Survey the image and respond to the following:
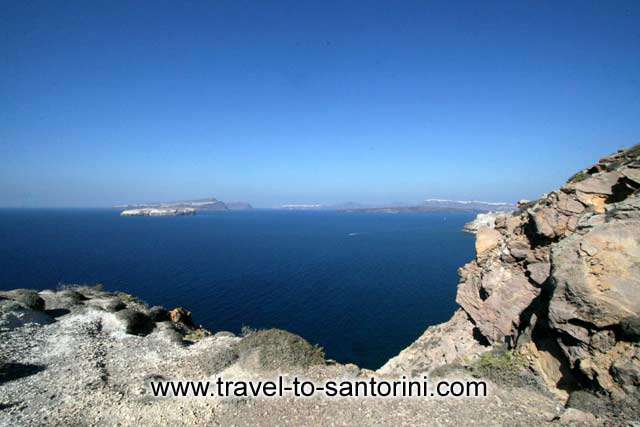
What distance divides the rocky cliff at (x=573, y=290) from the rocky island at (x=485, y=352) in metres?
0.05

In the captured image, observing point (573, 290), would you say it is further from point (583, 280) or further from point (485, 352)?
point (485, 352)

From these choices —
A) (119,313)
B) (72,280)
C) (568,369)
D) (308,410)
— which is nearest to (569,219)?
(568,369)

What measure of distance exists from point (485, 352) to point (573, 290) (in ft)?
24.0

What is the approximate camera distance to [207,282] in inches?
2484

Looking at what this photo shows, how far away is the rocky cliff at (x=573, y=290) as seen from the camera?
11227 mm

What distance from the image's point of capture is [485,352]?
1794 cm

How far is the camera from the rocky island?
11508mm

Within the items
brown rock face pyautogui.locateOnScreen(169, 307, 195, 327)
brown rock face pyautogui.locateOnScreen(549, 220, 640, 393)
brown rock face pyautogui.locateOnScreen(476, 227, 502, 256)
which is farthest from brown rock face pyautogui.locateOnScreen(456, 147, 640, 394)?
brown rock face pyautogui.locateOnScreen(169, 307, 195, 327)

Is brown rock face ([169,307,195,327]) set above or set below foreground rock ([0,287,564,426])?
below

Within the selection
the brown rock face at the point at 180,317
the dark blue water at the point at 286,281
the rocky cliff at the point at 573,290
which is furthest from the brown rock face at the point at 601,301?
the brown rock face at the point at 180,317

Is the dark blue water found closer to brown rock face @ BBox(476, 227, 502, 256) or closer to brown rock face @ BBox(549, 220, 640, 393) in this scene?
brown rock face @ BBox(476, 227, 502, 256)

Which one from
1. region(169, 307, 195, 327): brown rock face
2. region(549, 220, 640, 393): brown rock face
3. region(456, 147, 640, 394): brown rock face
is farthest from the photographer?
region(169, 307, 195, 327): brown rock face

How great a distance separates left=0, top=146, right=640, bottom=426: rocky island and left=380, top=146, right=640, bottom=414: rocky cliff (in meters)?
0.05

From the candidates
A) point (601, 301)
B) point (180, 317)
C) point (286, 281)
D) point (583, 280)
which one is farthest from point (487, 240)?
point (286, 281)
